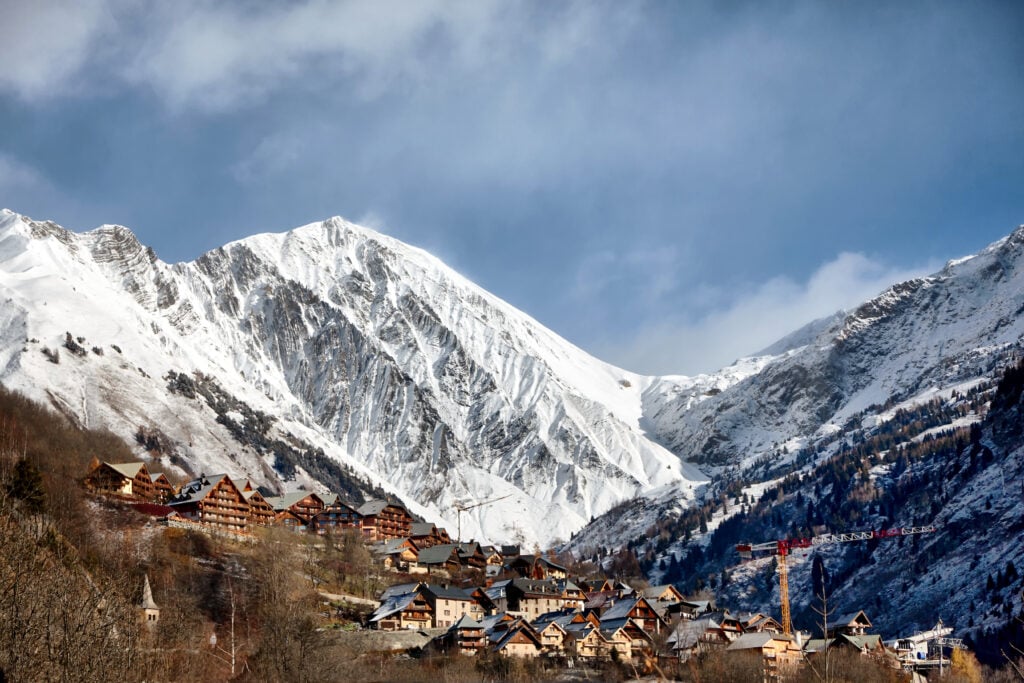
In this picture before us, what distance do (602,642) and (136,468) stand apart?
68747mm

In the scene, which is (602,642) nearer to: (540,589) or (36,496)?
(540,589)

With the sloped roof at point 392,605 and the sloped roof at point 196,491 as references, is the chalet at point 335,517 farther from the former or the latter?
the sloped roof at point 392,605

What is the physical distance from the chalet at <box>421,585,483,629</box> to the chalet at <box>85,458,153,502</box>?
42237mm

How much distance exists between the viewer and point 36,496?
9556 centimetres

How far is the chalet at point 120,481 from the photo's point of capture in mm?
142413

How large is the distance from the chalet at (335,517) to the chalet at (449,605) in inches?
1783

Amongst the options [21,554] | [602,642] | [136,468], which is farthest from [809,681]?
[136,468]

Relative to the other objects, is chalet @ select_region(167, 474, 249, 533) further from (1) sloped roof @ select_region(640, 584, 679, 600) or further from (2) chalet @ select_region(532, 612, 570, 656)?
(1) sloped roof @ select_region(640, 584, 679, 600)

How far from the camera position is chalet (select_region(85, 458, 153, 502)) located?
142m

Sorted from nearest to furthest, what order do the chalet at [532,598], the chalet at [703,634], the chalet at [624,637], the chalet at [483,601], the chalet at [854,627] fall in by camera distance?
the chalet at [624,637]
the chalet at [703,634]
the chalet at [483,601]
the chalet at [854,627]
the chalet at [532,598]

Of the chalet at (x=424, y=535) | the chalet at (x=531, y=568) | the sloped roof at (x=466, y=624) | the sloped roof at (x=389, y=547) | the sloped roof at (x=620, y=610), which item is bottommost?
Result: the sloped roof at (x=466, y=624)

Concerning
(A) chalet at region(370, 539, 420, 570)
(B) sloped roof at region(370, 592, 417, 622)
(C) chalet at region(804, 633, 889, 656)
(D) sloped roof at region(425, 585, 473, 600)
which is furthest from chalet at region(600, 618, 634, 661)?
(A) chalet at region(370, 539, 420, 570)

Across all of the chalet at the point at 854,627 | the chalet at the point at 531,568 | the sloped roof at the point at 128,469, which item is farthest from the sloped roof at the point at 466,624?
the chalet at the point at 531,568

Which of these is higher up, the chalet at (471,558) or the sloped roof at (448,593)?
the chalet at (471,558)
